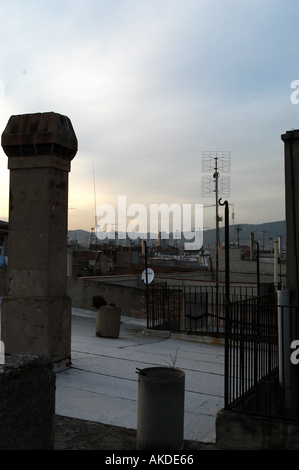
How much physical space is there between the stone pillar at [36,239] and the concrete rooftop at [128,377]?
81cm

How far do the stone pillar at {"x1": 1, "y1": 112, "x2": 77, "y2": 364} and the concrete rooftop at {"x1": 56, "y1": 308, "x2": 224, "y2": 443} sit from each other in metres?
0.81

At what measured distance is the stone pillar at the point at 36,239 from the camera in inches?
268

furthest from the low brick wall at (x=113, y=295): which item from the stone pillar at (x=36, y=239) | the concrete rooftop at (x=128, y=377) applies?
the stone pillar at (x=36, y=239)

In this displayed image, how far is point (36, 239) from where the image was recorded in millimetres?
6926

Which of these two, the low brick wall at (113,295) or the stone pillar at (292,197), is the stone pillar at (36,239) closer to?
the stone pillar at (292,197)

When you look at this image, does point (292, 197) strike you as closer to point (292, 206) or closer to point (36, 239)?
point (292, 206)

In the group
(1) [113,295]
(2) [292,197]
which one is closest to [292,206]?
(2) [292,197]

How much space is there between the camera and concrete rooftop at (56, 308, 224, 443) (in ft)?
16.6

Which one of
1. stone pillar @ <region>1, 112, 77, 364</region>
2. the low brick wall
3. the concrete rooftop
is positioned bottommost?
→ the concrete rooftop

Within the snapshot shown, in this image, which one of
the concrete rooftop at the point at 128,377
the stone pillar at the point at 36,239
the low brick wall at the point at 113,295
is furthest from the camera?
the low brick wall at the point at 113,295

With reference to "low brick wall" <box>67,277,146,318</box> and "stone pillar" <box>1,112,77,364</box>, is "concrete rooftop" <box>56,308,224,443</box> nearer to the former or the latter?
"stone pillar" <box>1,112,77,364</box>

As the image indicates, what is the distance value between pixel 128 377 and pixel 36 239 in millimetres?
2845

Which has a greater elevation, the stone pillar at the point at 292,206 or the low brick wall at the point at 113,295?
the stone pillar at the point at 292,206

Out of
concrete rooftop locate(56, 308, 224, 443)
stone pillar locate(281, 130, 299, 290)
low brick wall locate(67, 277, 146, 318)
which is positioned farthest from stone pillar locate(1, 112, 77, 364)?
low brick wall locate(67, 277, 146, 318)
